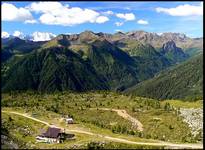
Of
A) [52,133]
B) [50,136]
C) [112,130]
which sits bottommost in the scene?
[112,130]

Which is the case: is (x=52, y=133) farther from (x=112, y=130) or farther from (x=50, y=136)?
(x=112, y=130)

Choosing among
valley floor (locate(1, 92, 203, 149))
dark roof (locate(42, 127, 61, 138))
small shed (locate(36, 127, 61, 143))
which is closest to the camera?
valley floor (locate(1, 92, 203, 149))

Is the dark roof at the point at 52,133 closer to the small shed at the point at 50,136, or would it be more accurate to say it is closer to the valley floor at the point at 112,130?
the small shed at the point at 50,136

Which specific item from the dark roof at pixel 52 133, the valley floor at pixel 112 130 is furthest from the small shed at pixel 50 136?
the valley floor at pixel 112 130

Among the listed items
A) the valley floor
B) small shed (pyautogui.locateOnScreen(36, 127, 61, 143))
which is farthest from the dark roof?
the valley floor

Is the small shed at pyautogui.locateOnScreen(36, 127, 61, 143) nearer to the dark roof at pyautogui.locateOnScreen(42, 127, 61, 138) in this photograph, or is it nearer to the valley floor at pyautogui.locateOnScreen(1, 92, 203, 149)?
the dark roof at pyautogui.locateOnScreen(42, 127, 61, 138)

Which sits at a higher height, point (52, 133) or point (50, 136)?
point (52, 133)

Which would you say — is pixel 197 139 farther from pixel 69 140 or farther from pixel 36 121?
pixel 36 121

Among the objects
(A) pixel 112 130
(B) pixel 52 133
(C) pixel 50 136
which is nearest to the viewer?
(C) pixel 50 136

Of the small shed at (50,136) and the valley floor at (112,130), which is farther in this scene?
the small shed at (50,136)

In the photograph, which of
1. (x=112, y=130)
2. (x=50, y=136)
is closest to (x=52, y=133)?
(x=50, y=136)

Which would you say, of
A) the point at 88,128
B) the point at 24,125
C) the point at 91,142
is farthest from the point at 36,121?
the point at 91,142

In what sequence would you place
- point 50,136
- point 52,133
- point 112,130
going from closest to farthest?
1. point 50,136
2. point 52,133
3. point 112,130

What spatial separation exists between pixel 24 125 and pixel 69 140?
26191mm
